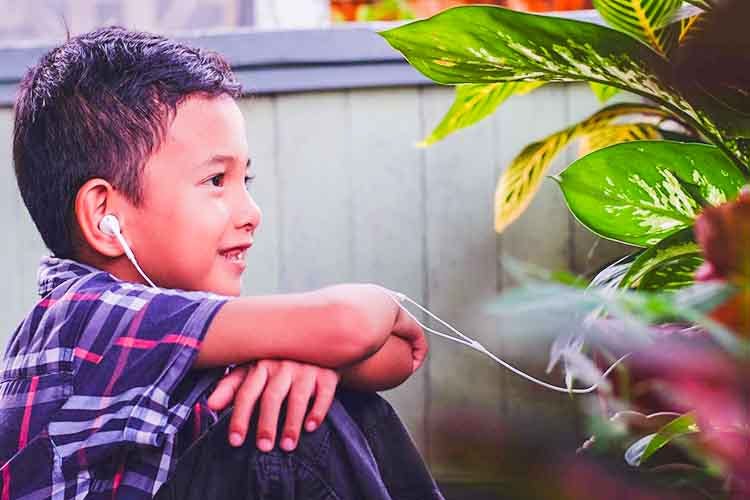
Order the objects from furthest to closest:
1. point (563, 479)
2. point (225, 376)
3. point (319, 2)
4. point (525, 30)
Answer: point (319, 2) < point (225, 376) < point (525, 30) < point (563, 479)

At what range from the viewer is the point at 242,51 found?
2.32 meters

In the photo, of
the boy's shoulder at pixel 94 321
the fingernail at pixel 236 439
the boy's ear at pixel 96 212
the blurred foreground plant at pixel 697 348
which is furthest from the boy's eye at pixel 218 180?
the blurred foreground plant at pixel 697 348

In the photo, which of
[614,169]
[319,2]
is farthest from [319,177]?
[614,169]

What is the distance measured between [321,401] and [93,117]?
53 cm

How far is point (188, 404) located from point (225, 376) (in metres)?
0.05

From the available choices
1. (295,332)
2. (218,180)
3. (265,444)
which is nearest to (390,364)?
(295,332)

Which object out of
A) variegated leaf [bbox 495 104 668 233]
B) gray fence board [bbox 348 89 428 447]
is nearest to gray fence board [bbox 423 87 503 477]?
gray fence board [bbox 348 89 428 447]

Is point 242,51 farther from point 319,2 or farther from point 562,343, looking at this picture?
point 562,343

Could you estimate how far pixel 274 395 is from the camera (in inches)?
41.1

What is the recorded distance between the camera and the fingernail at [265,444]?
985mm

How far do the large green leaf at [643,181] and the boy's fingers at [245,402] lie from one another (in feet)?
1.13

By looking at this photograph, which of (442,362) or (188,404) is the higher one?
(188,404)

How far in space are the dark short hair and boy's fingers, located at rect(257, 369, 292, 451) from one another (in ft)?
1.22

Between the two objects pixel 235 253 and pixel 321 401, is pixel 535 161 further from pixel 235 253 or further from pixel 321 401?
pixel 321 401
